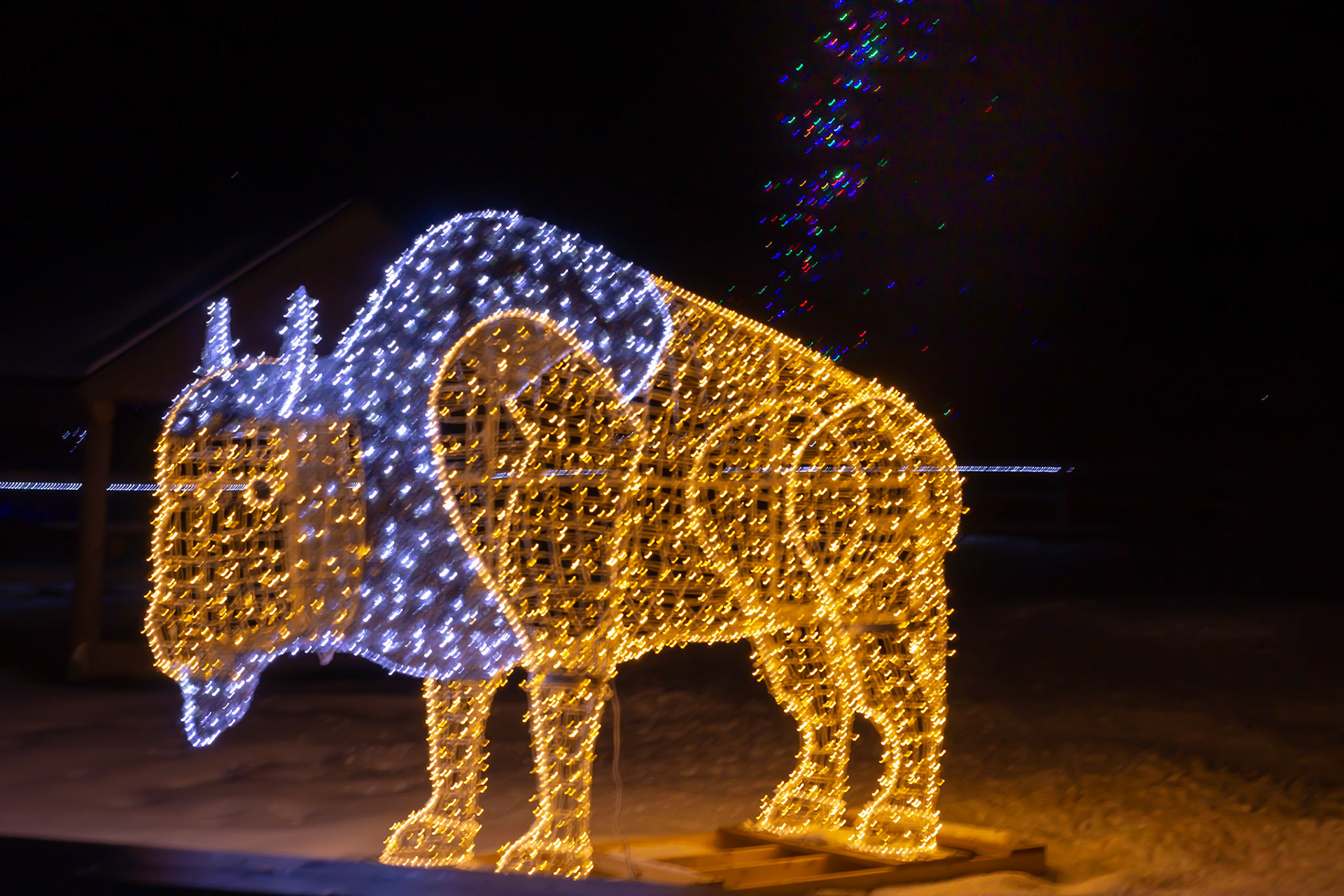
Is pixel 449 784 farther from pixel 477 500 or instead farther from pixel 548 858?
pixel 477 500

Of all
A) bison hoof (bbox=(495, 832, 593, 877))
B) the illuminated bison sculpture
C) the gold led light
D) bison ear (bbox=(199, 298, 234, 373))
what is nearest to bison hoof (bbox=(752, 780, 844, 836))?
the gold led light

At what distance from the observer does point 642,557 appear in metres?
3.77

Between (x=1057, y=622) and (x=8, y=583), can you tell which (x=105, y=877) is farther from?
(x=8, y=583)

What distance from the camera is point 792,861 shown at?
14.6 ft

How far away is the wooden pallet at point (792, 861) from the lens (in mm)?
4277

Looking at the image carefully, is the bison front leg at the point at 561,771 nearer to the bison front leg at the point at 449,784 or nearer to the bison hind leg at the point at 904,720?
the bison front leg at the point at 449,784

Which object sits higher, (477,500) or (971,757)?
(477,500)

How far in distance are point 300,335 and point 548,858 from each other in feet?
5.96

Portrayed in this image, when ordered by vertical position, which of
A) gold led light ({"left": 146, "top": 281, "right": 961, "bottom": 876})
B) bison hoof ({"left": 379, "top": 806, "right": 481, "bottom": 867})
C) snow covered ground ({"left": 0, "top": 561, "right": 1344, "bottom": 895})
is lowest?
snow covered ground ({"left": 0, "top": 561, "right": 1344, "bottom": 895})

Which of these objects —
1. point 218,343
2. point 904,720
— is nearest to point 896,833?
point 904,720

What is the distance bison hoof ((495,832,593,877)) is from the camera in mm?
3742

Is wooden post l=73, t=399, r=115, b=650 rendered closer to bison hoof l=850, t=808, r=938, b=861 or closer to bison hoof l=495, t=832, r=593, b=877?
bison hoof l=495, t=832, r=593, b=877

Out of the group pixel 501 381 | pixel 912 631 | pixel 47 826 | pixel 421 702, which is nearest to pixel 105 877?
pixel 501 381

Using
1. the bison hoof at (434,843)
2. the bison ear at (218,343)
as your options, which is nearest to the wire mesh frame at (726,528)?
the bison hoof at (434,843)
